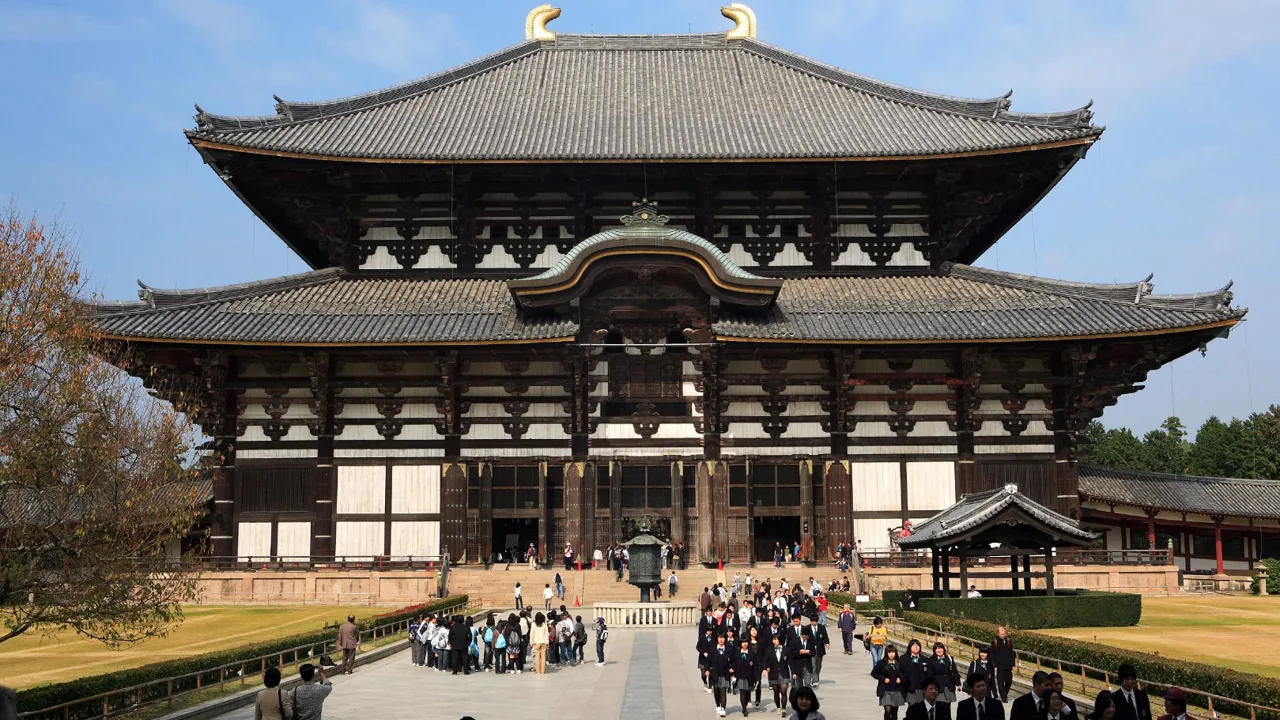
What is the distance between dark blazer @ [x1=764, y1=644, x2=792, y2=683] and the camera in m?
20.4

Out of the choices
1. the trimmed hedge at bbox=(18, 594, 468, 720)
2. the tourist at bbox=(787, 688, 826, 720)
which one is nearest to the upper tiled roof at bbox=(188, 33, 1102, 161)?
the trimmed hedge at bbox=(18, 594, 468, 720)

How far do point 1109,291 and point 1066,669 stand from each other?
26.0 meters

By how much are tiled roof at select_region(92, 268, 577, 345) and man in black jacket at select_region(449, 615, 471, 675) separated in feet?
56.1

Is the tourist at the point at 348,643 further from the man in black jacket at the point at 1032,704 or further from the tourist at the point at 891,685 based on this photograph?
the man in black jacket at the point at 1032,704

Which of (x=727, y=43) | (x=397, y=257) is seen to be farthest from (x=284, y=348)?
(x=727, y=43)

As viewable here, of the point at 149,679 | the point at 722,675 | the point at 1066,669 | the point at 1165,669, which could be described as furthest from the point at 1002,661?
the point at 149,679

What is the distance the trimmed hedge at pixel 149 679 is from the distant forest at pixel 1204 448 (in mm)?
80947

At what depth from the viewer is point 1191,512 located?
53.1 metres

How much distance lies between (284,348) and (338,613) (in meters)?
10.3

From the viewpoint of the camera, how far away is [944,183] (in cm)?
4722

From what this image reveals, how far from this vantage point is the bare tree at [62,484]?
18359mm

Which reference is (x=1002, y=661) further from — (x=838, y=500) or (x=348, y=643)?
(x=838, y=500)

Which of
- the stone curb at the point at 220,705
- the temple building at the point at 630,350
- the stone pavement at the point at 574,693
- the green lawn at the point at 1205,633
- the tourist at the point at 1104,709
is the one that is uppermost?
the temple building at the point at 630,350

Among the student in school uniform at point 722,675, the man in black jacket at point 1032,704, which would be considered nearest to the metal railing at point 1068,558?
the student in school uniform at point 722,675
